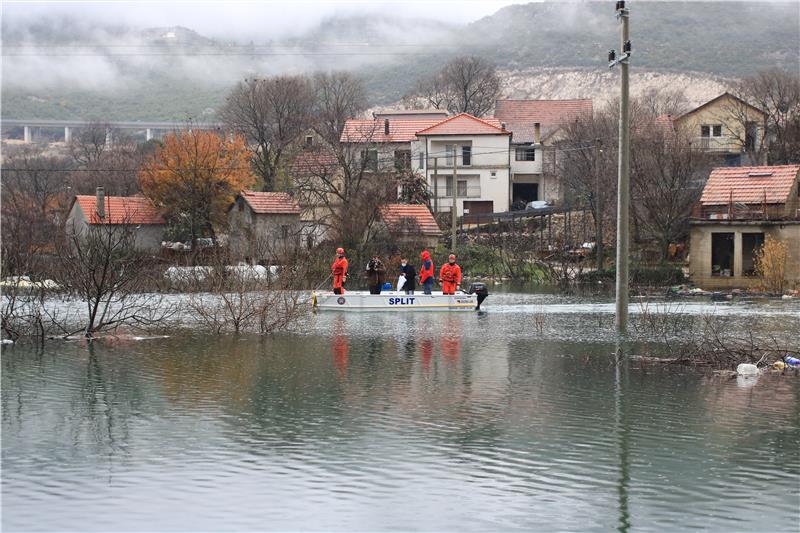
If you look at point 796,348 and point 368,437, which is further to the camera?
point 796,348

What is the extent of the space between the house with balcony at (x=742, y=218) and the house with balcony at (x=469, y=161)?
29595 millimetres

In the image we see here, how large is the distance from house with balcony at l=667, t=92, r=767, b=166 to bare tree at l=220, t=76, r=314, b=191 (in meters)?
31.1

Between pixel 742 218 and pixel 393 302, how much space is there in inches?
883

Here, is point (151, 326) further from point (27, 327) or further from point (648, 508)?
point (648, 508)

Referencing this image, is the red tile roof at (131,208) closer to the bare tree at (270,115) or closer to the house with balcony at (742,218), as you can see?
the bare tree at (270,115)

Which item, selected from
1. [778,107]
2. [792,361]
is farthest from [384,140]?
[792,361]

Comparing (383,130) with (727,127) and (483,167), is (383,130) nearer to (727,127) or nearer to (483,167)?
(483,167)

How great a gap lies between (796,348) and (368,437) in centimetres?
1330

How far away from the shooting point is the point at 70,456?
15.4 m

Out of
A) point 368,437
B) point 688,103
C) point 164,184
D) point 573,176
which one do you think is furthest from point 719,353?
point 688,103

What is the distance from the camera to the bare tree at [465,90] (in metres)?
125

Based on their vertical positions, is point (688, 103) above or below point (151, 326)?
above

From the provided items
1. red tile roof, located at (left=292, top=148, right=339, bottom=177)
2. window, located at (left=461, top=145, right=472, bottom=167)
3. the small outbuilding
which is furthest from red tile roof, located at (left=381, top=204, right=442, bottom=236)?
window, located at (left=461, top=145, right=472, bottom=167)

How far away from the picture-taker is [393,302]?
37562mm
